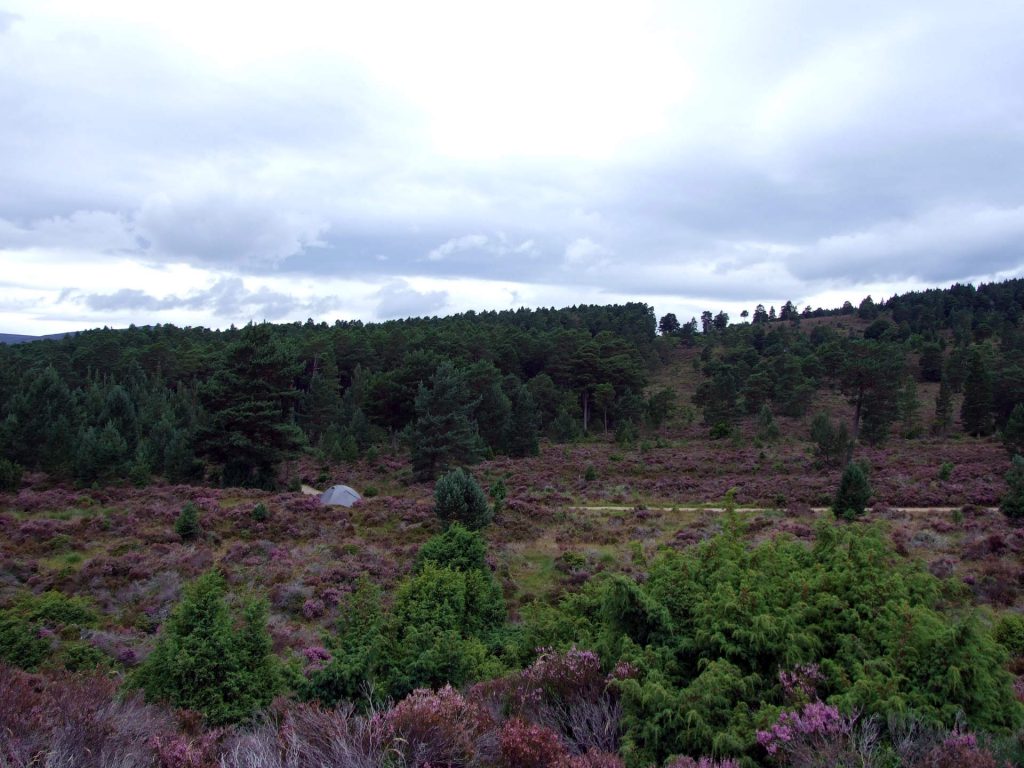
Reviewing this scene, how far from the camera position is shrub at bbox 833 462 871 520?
21.2 meters

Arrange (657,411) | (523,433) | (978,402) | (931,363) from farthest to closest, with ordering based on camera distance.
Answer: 1. (931,363)
2. (657,411)
3. (978,402)
4. (523,433)

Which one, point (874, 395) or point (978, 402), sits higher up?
point (874, 395)

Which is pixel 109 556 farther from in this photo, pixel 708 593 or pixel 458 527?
pixel 708 593

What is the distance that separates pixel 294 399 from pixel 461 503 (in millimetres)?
16766

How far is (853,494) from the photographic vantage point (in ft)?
69.7

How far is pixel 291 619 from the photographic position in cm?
1305

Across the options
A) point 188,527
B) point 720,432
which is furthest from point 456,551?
point 720,432

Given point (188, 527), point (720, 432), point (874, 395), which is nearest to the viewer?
point (188, 527)

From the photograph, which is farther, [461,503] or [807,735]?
[461,503]

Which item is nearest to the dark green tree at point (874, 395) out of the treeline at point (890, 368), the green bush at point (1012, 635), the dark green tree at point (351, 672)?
the treeline at point (890, 368)

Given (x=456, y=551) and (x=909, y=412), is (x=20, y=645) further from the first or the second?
(x=909, y=412)

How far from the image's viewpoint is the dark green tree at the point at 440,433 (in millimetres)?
32812

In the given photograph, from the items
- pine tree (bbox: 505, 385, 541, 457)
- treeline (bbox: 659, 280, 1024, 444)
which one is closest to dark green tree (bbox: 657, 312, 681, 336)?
treeline (bbox: 659, 280, 1024, 444)

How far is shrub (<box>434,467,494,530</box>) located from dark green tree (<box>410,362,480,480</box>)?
14.3 m
